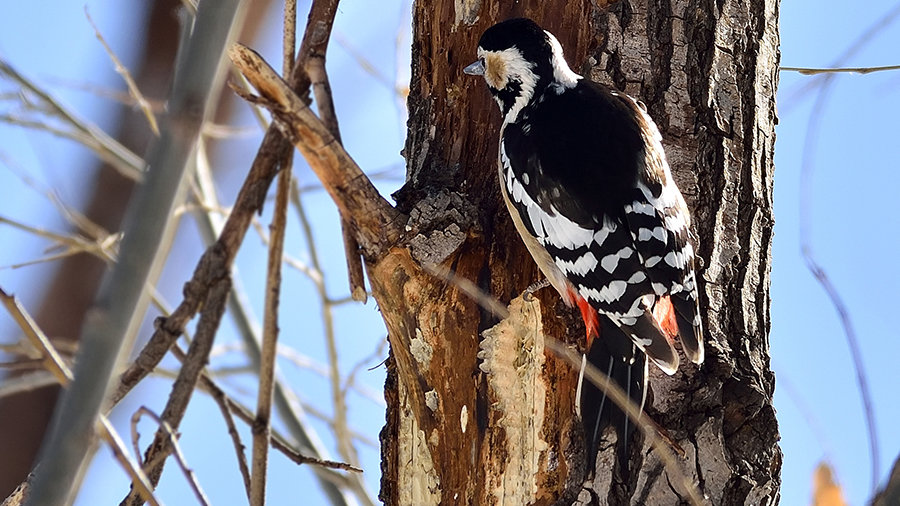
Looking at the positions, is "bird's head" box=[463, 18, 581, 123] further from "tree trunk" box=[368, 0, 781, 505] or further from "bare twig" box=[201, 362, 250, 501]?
"bare twig" box=[201, 362, 250, 501]

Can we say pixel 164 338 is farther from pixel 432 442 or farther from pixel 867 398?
pixel 867 398

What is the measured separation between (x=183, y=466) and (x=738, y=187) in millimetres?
1229

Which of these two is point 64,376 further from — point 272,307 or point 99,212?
point 99,212

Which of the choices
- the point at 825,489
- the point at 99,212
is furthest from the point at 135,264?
the point at 99,212

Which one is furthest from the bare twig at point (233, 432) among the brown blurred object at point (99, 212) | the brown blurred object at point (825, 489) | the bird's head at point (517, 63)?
the brown blurred object at point (99, 212)

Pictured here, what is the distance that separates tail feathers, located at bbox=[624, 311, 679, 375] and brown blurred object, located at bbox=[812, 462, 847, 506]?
342 millimetres

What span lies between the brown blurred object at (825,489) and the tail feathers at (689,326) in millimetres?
326

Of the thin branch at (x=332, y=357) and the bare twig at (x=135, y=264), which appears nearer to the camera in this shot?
the bare twig at (x=135, y=264)

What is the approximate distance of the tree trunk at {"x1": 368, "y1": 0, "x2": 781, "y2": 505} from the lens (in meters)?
1.80

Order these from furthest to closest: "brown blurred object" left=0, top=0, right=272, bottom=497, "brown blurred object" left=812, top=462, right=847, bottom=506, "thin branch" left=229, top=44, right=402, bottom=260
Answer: "brown blurred object" left=0, top=0, right=272, bottom=497
"thin branch" left=229, top=44, right=402, bottom=260
"brown blurred object" left=812, top=462, right=847, bottom=506

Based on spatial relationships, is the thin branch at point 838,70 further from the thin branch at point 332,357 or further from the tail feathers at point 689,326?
the thin branch at point 332,357

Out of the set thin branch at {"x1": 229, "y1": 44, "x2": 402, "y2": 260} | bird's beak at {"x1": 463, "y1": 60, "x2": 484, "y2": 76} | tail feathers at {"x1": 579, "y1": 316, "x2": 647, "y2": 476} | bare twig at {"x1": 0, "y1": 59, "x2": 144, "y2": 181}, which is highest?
bare twig at {"x1": 0, "y1": 59, "x2": 144, "y2": 181}

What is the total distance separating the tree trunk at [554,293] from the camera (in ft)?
5.89

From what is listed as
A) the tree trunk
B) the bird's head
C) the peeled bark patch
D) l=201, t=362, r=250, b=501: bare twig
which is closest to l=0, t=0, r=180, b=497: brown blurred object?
l=201, t=362, r=250, b=501: bare twig
